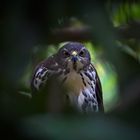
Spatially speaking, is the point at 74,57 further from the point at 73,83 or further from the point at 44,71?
the point at 44,71

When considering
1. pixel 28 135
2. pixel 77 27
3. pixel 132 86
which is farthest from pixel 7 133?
pixel 77 27

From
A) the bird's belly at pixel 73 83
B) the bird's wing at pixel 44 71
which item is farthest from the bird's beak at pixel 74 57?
the bird's wing at pixel 44 71

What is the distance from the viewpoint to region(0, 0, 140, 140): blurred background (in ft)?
0.71

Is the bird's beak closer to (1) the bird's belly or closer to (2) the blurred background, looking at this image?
(1) the bird's belly

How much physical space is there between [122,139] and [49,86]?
0.11m

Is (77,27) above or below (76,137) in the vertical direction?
above

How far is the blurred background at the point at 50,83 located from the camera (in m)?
0.22

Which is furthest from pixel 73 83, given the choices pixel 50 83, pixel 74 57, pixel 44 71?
pixel 74 57

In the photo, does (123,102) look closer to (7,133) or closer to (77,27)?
(7,133)

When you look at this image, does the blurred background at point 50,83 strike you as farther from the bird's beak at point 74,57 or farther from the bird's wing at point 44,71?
the bird's beak at point 74,57

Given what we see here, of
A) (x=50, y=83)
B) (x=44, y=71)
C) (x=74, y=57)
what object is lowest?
(x=50, y=83)

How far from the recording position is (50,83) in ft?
1.08

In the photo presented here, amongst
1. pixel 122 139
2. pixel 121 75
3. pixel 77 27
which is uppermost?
pixel 77 27

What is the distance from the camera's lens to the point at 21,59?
37 cm
